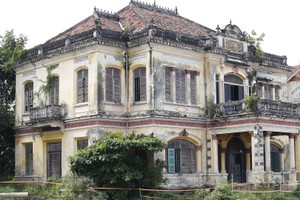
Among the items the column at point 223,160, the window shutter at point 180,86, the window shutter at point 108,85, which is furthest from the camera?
the column at point 223,160

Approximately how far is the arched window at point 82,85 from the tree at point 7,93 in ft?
18.8

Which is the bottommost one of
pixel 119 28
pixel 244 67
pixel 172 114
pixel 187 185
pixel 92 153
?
pixel 187 185

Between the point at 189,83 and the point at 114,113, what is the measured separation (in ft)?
14.6

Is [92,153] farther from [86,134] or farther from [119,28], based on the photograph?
[119,28]

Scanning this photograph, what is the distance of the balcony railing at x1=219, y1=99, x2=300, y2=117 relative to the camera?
2883 centimetres

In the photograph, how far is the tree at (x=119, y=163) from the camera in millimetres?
25484

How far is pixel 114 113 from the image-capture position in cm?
2906

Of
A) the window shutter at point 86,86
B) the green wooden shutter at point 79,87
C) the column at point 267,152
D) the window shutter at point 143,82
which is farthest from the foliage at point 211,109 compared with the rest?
the green wooden shutter at point 79,87

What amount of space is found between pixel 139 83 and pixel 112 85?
1.41m

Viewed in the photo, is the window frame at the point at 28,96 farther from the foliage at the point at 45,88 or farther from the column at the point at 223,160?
the column at the point at 223,160

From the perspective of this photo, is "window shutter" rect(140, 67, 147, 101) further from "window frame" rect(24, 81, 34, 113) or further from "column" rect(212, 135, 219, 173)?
"window frame" rect(24, 81, 34, 113)

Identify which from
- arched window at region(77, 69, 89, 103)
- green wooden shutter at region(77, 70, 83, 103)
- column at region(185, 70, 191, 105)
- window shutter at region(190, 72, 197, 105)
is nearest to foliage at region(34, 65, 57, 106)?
green wooden shutter at region(77, 70, 83, 103)

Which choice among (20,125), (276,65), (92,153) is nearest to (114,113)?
(92,153)

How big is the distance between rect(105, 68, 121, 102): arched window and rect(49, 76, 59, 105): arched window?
12.4 ft
